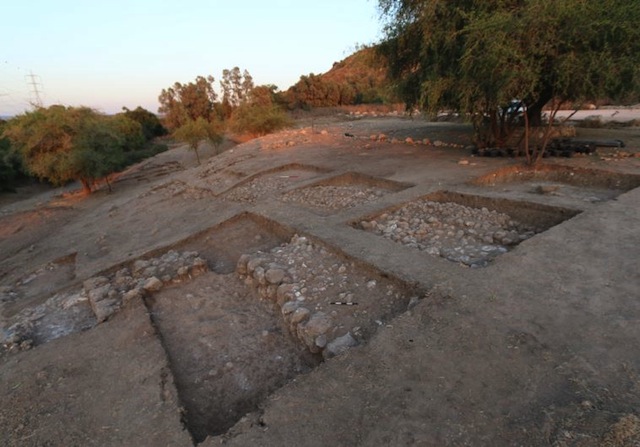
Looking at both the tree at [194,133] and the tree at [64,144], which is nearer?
the tree at [64,144]

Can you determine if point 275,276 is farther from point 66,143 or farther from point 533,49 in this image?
point 66,143

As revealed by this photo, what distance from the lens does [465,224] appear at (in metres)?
6.19

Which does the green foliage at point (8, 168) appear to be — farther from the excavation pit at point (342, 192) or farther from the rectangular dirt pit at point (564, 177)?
the rectangular dirt pit at point (564, 177)

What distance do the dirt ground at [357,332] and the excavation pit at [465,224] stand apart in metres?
0.04

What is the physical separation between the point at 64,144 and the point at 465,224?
64.7ft

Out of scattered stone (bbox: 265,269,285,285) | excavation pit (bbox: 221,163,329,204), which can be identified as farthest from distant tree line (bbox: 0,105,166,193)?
scattered stone (bbox: 265,269,285,285)

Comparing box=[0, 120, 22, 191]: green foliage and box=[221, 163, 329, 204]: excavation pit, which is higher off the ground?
box=[0, 120, 22, 191]: green foliage

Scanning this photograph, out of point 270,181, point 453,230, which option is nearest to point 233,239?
point 453,230

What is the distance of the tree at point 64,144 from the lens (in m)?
17.9

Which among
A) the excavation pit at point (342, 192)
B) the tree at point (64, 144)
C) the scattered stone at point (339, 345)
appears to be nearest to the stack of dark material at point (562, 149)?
the excavation pit at point (342, 192)

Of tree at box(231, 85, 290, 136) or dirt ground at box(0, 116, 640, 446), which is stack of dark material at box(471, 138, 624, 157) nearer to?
dirt ground at box(0, 116, 640, 446)

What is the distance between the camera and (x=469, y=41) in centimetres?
843

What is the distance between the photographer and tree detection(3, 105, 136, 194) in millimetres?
17859

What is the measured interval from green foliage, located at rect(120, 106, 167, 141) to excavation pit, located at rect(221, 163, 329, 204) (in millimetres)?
39599
